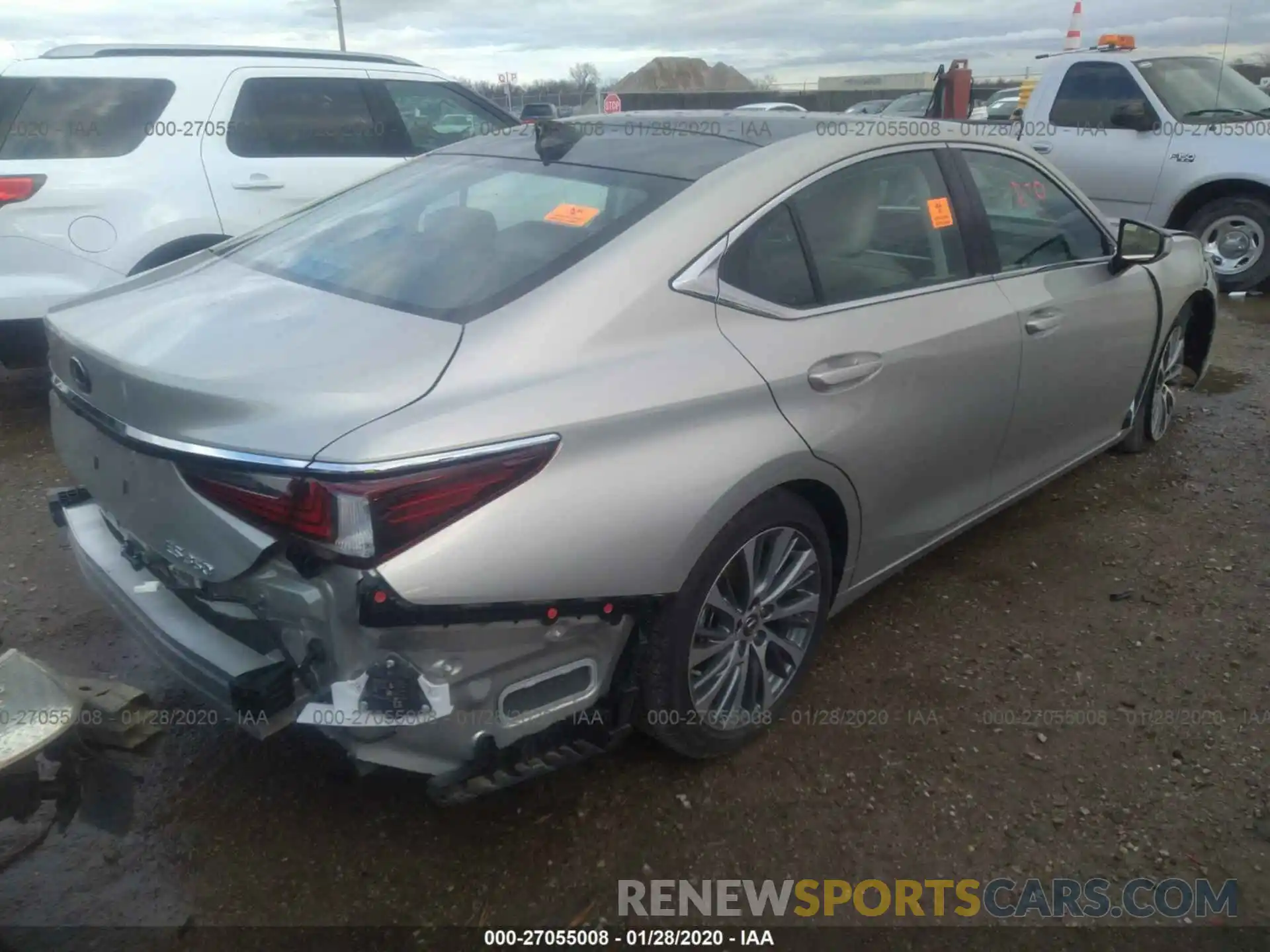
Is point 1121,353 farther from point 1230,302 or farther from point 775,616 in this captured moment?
point 1230,302

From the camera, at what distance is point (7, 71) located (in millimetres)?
4844

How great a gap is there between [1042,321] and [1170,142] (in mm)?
5692

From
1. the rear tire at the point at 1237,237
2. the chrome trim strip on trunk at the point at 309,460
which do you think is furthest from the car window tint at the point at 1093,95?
the chrome trim strip on trunk at the point at 309,460

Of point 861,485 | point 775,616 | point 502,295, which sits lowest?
point 775,616

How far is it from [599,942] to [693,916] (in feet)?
0.74

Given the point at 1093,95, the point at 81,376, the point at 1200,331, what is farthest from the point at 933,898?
the point at 1093,95

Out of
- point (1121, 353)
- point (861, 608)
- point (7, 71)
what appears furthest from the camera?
point (7, 71)

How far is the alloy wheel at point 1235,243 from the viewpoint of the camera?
777 centimetres

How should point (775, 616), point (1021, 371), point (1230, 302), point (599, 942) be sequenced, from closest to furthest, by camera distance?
Result: point (599, 942)
point (775, 616)
point (1021, 371)
point (1230, 302)

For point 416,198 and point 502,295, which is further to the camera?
point 416,198

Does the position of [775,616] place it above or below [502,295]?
below

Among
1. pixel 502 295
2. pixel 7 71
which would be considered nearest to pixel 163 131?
pixel 7 71

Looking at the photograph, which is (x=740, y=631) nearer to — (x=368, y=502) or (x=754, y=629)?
(x=754, y=629)

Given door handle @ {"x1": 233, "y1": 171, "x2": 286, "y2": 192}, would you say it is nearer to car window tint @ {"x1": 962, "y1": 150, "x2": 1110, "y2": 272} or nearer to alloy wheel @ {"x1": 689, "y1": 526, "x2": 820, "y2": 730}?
car window tint @ {"x1": 962, "y1": 150, "x2": 1110, "y2": 272}
